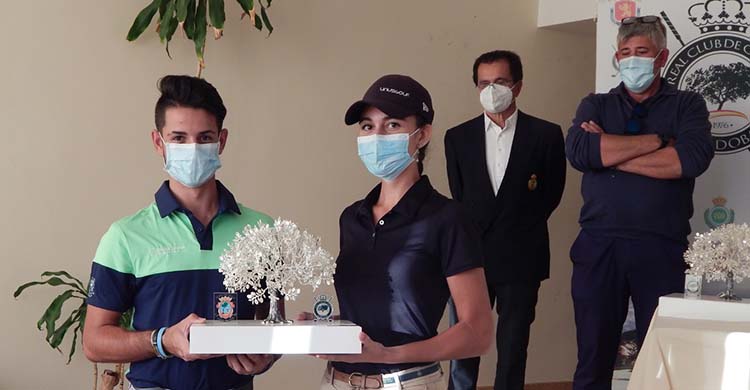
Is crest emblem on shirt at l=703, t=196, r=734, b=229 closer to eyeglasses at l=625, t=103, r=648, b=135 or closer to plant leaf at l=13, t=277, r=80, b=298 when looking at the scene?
eyeglasses at l=625, t=103, r=648, b=135

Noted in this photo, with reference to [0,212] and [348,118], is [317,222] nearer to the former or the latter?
[0,212]

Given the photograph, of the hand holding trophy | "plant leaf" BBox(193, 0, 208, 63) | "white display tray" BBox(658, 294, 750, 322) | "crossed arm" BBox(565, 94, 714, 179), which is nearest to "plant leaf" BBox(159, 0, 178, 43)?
"plant leaf" BBox(193, 0, 208, 63)

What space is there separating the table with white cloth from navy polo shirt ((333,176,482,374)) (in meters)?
1.10

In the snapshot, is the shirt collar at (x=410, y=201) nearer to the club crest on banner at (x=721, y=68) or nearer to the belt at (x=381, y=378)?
the belt at (x=381, y=378)

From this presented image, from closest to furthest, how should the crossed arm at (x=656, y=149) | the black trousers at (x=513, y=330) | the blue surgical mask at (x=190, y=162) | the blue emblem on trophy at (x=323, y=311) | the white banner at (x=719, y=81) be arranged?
the blue emblem on trophy at (x=323, y=311) → the blue surgical mask at (x=190, y=162) → the crossed arm at (x=656, y=149) → the white banner at (x=719, y=81) → the black trousers at (x=513, y=330)

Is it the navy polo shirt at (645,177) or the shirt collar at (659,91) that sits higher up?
the shirt collar at (659,91)

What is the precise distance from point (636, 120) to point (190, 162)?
2375 mm

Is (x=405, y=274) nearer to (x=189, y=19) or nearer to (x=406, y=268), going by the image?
(x=406, y=268)

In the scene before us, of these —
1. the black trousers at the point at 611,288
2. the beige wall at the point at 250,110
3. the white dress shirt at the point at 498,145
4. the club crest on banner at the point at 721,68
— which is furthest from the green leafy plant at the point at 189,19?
the club crest on banner at the point at 721,68

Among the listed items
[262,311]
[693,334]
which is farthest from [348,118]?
[693,334]

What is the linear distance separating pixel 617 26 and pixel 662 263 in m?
1.39

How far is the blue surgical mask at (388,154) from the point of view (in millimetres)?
2600

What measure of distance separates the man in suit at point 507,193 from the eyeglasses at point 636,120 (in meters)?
0.75

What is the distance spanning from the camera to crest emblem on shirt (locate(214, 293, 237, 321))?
8.44 feet
